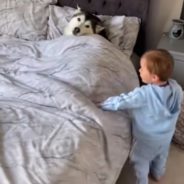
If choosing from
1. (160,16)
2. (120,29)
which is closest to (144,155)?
(120,29)

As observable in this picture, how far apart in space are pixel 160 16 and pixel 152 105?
1422 millimetres

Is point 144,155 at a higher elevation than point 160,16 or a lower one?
lower

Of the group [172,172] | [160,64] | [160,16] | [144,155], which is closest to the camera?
[160,64]

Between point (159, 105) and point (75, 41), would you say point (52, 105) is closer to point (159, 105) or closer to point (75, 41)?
point (159, 105)

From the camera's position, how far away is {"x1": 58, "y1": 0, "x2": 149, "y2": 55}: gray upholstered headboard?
2453mm

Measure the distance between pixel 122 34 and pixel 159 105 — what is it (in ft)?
3.39

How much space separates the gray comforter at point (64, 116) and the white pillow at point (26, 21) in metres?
0.49

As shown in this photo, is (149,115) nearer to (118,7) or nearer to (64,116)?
(64,116)

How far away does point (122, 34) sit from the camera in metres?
2.38

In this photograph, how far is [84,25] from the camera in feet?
7.56

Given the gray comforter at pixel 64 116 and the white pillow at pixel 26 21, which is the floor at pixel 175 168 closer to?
the gray comforter at pixel 64 116

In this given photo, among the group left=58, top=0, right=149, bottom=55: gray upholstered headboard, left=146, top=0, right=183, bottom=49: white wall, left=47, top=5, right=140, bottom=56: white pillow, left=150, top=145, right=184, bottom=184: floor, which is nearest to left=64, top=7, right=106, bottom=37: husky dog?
left=47, top=5, right=140, bottom=56: white pillow

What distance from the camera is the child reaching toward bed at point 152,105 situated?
4.78ft

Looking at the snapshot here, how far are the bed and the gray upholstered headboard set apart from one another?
0.02 metres
